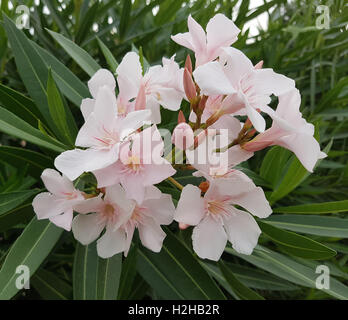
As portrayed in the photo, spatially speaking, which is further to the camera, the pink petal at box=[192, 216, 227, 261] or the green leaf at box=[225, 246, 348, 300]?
the green leaf at box=[225, 246, 348, 300]

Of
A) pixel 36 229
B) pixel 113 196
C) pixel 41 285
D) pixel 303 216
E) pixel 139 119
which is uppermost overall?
pixel 139 119

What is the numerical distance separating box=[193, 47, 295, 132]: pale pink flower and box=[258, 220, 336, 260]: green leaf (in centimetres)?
26

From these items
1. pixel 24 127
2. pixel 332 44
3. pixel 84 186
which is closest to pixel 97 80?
pixel 24 127

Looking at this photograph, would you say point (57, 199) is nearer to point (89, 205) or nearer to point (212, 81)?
point (89, 205)

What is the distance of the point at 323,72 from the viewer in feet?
5.31

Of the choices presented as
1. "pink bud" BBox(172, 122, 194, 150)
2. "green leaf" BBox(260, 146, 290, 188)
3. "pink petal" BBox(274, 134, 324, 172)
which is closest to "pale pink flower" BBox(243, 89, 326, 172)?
"pink petal" BBox(274, 134, 324, 172)

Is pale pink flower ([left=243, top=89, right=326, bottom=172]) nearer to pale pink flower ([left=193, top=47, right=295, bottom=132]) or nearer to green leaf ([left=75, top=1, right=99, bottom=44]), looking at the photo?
pale pink flower ([left=193, top=47, right=295, bottom=132])

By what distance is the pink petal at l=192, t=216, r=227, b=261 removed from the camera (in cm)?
66

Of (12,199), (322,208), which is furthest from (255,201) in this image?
(12,199)

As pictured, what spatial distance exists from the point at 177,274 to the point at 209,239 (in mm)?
229

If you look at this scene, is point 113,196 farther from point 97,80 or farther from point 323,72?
point 323,72

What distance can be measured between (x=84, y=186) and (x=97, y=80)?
28cm

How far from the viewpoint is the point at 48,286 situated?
1.07 m

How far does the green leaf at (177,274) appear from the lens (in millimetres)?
822
